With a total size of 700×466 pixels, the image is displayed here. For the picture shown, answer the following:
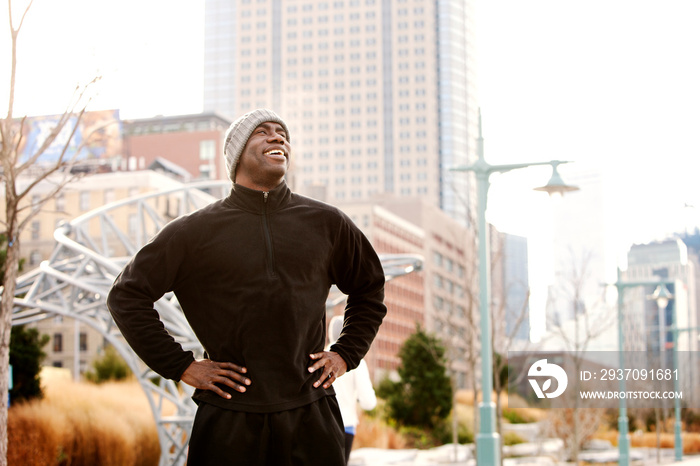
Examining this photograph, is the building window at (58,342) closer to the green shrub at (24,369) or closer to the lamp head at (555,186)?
the green shrub at (24,369)

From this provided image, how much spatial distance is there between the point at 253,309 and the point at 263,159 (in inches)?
21.7

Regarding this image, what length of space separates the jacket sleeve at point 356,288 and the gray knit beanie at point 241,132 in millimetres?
439

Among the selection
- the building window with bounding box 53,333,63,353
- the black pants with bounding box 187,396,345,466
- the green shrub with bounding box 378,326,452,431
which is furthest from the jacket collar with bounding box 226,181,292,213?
the building window with bounding box 53,333,63,353

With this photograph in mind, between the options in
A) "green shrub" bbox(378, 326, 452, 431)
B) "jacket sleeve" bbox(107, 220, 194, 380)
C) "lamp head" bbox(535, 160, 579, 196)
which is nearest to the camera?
"jacket sleeve" bbox(107, 220, 194, 380)

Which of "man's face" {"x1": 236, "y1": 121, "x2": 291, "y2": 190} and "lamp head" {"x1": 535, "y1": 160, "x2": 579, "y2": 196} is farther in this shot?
"lamp head" {"x1": 535, "y1": 160, "x2": 579, "y2": 196}

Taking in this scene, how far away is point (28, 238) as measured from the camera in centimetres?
7375

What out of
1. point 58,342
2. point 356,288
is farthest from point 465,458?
point 58,342

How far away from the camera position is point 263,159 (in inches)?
138

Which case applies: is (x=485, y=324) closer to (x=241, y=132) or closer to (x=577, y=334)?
(x=241, y=132)

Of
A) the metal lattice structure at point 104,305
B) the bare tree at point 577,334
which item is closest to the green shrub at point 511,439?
the bare tree at point 577,334

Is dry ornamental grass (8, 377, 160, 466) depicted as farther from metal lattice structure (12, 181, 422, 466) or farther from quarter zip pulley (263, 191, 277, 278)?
quarter zip pulley (263, 191, 277, 278)

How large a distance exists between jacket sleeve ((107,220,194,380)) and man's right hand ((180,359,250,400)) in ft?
0.16

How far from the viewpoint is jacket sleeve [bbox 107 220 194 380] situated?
11.0 feet

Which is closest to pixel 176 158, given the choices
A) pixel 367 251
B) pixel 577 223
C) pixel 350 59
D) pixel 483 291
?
pixel 577 223
